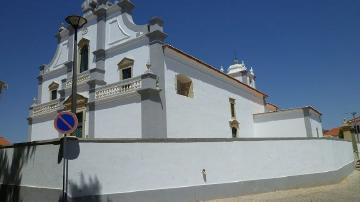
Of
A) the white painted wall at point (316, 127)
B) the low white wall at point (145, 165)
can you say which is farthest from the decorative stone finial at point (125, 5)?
the white painted wall at point (316, 127)

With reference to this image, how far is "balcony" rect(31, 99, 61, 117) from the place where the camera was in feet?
64.5

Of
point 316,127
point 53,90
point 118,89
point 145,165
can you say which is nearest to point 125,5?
point 118,89

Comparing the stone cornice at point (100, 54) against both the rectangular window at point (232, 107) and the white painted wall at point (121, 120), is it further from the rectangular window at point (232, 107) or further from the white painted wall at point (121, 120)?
the rectangular window at point (232, 107)

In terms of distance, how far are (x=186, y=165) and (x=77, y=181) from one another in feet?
12.1

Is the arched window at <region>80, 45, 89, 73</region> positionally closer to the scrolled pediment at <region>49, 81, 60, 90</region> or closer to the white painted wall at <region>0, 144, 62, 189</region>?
the scrolled pediment at <region>49, 81, 60, 90</region>

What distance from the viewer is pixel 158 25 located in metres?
16.2

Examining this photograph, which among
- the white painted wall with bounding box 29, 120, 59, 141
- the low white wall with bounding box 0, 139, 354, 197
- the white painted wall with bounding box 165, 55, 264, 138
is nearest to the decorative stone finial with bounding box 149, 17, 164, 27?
the white painted wall with bounding box 165, 55, 264, 138

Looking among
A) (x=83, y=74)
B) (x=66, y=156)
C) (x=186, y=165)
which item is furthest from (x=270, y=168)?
(x=83, y=74)

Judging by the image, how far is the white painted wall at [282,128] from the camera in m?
24.0

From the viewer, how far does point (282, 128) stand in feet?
80.9

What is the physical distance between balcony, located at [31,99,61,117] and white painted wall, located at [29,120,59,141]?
2.33ft

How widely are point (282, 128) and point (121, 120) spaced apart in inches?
569

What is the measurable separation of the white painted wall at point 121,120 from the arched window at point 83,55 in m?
4.18

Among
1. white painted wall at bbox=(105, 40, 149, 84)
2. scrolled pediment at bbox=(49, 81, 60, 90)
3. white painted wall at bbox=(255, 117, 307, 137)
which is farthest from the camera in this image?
white painted wall at bbox=(255, 117, 307, 137)
